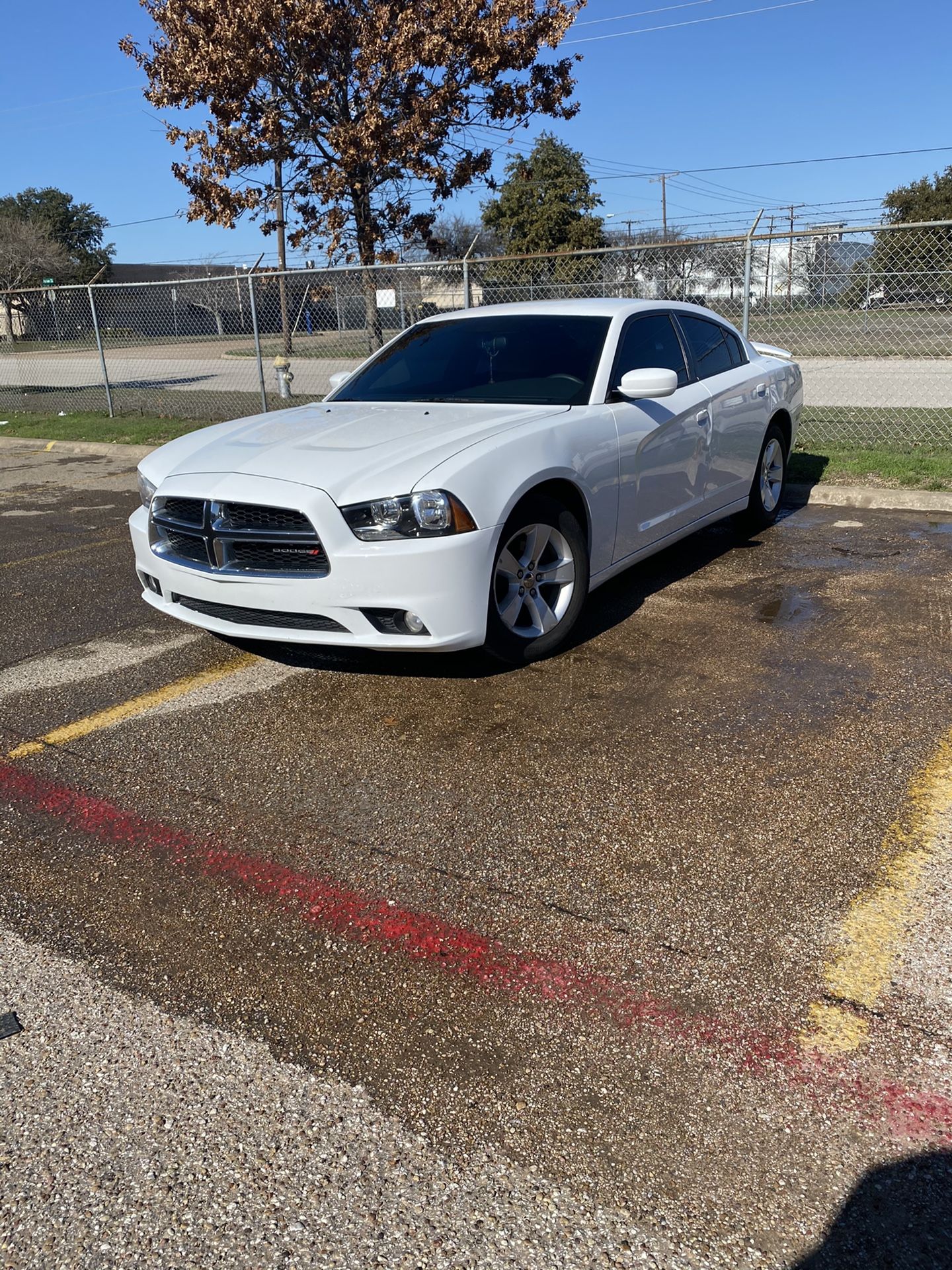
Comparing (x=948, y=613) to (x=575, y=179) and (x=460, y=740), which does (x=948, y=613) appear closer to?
(x=460, y=740)

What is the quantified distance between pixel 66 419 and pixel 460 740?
45.3 ft

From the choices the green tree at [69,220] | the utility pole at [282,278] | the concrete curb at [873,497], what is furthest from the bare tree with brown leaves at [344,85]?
the green tree at [69,220]

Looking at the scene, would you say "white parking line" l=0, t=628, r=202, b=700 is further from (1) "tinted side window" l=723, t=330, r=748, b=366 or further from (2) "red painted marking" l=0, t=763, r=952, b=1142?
(1) "tinted side window" l=723, t=330, r=748, b=366

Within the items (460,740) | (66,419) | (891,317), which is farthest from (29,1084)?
(891,317)

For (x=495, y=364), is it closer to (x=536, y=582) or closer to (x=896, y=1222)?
(x=536, y=582)

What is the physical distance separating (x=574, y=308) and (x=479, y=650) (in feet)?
6.39

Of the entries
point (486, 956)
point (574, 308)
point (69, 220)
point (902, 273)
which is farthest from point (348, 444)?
point (69, 220)

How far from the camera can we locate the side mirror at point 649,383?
15.6 feet

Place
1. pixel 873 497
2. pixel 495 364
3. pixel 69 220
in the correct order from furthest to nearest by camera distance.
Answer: pixel 69 220
pixel 873 497
pixel 495 364

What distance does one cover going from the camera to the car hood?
402 centimetres

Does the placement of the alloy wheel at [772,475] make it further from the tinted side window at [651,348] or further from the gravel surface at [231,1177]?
the gravel surface at [231,1177]

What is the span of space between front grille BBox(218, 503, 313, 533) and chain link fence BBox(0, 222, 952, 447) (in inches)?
244

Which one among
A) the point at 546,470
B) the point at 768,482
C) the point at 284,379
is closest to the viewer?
the point at 546,470

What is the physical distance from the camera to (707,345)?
6070mm
